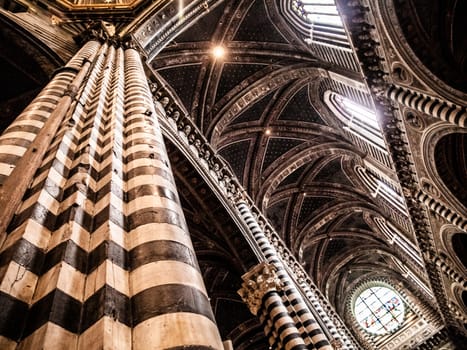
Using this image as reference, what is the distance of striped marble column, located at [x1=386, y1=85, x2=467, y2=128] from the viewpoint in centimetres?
473

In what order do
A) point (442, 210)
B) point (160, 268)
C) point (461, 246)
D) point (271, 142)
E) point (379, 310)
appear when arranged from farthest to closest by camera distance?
point (379, 310) → point (271, 142) → point (461, 246) → point (442, 210) → point (160, 268)

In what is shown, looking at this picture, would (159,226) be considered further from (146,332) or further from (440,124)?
(440,124)

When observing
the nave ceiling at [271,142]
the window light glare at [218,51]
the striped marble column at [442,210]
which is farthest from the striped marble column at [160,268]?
the window light glare at [218,51]

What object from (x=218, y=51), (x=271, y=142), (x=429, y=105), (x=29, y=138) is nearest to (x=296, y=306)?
(x=429, y=105)

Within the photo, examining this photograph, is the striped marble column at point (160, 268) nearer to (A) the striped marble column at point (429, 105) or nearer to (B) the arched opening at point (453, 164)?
(A) the striped marble column at point (429, 105)

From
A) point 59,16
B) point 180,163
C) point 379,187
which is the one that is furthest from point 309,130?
point 59,16

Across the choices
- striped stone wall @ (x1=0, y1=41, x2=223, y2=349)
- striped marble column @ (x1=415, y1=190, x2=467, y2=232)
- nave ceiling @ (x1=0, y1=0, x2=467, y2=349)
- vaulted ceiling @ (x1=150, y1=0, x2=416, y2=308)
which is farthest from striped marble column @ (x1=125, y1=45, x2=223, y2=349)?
vaulted ceiling @ (x1=150, y1=0, x2=416, y2=308)

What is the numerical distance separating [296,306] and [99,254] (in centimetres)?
571

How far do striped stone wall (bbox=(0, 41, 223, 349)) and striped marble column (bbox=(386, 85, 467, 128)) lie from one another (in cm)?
428

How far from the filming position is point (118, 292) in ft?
4.72

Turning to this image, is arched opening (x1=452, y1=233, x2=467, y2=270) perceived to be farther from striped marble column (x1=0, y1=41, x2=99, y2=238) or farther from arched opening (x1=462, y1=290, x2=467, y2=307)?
striped marble column (x1=0, y1=41, x2=99, y2=238)

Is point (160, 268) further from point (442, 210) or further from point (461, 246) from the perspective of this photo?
point (461, 246)

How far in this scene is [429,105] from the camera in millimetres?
5156

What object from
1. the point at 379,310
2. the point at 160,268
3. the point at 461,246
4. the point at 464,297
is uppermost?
the point at 379,310
